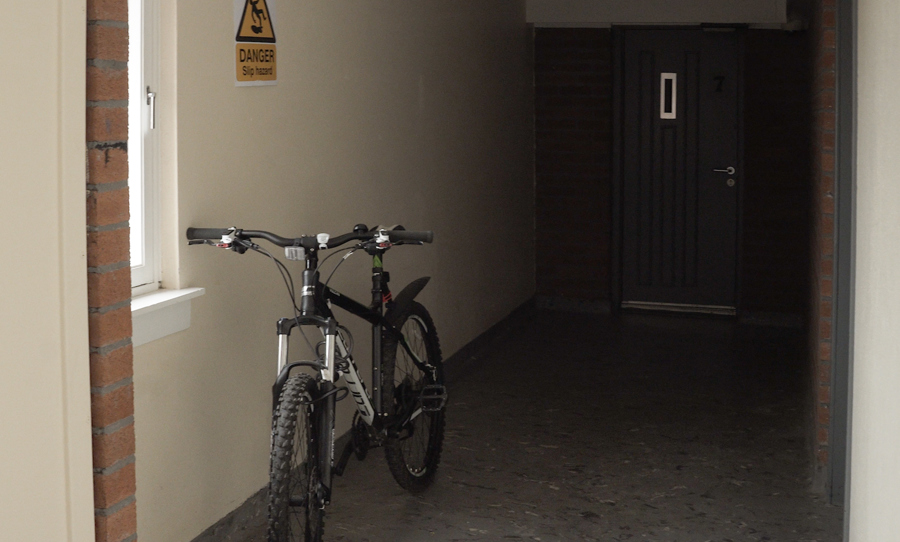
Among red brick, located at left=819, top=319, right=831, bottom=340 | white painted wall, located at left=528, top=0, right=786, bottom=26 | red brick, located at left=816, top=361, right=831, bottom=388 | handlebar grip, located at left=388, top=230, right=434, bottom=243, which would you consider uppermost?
white painted wall, located at left=528, top=0, right=786, bottom=26

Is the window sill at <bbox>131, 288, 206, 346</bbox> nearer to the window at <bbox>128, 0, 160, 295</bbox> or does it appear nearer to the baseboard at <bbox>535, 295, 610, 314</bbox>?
the window at <bbox>128, 0, 160, 295</bbox>

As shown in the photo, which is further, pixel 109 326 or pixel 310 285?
pixel 310 285

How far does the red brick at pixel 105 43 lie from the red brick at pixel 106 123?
0.29 ft

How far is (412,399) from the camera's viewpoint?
11.8ft

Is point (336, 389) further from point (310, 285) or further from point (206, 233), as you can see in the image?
point (206, 233)

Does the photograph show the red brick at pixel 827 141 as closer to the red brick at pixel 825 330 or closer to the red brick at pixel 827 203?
the red brick at pixel 827 203

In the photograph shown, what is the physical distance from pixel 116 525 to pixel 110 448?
15 cm

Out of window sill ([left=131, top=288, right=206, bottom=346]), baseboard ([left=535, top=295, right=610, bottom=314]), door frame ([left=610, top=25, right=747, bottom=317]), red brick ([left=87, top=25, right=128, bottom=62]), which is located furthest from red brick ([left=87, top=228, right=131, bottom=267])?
baseboard ([left=535, top=295, right=610, bottom=314])

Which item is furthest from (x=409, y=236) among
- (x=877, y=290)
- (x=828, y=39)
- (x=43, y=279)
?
(x=828, y=39)

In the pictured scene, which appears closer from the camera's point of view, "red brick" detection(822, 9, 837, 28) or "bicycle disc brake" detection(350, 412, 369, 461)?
"bicycle disc brake" detection(350, 412, 369, 461)

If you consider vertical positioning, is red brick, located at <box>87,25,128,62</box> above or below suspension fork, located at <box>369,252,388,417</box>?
above

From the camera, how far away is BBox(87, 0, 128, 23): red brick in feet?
5.25

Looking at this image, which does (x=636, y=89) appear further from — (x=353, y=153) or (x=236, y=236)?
(x=236, y=236)

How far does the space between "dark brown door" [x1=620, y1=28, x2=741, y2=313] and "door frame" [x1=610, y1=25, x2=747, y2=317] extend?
0.02 m
